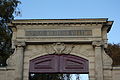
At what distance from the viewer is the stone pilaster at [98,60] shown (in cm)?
1385

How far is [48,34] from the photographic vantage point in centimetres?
1484

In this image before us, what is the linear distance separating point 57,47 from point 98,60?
2624 mm

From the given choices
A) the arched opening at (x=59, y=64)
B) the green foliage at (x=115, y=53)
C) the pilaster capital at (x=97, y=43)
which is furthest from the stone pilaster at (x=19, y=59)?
the green foliage at (x=115, y=53)

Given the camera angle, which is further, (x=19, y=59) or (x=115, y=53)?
(x=115, y=53)

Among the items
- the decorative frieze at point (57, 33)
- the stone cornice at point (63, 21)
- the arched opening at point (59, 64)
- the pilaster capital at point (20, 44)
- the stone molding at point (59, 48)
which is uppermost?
the stone cornice at point (63, 21)

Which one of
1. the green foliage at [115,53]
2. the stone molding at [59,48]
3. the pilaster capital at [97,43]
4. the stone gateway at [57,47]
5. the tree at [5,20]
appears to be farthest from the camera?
the green foliage at [115,53]

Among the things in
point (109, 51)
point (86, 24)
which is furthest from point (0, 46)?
point (109, 51)

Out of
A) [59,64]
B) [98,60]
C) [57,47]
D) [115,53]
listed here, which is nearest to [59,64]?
[59,64]

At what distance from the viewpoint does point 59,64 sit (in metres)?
14.7

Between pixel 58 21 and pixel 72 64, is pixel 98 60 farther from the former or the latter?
pixel 58 21

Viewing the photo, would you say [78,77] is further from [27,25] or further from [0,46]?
[27,25]

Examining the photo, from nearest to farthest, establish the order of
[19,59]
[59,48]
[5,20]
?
[19,59], [59,48], [5,20]

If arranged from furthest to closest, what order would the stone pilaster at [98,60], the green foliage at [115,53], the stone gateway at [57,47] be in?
the green foliage at [115,53]
the stone gateway at [57,47]
the stone pilaster at [98,60]

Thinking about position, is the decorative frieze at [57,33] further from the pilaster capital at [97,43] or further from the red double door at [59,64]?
the red double door at [59,64]
